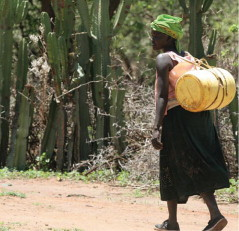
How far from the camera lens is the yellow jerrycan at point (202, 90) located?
5.34m

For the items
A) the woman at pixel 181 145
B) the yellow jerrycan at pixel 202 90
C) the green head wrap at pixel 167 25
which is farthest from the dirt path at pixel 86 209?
the green head wrap at pixel 167 25

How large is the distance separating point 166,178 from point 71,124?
215 inches

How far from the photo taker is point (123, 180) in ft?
32.7

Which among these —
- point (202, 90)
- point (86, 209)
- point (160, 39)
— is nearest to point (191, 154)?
point (202, 90)

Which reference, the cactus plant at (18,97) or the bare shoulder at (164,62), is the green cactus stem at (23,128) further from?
the bare shoulder at (164,62)

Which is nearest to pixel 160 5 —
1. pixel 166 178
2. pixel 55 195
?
pixel 55 195

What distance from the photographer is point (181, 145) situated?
5.62m

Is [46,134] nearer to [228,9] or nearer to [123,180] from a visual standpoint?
[123,180]

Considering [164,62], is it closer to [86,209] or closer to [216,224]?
[216,224]

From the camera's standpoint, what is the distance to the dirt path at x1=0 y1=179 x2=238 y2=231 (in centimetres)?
628

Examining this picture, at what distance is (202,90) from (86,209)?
8.79ft

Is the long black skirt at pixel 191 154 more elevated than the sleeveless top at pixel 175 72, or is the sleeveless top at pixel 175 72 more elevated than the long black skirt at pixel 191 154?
the sleeveless top at pixel 175 72

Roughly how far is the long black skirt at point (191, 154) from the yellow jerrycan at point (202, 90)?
20 cm

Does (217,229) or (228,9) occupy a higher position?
(228,9)
